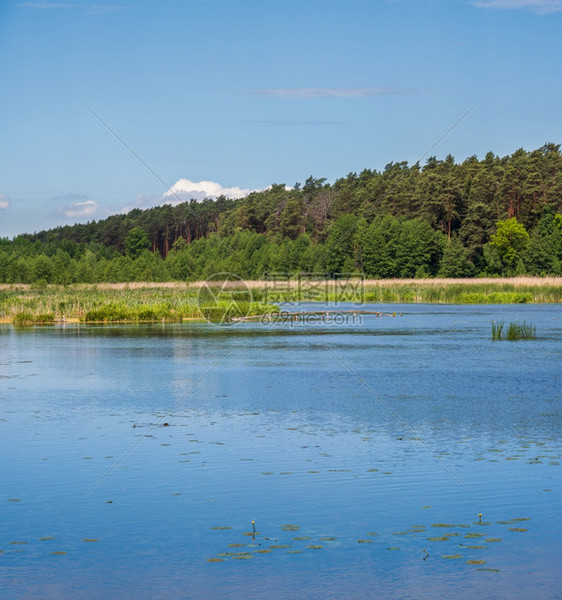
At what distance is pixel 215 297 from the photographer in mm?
51188

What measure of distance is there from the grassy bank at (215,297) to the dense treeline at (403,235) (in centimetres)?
2137

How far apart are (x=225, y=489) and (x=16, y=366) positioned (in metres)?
14.5

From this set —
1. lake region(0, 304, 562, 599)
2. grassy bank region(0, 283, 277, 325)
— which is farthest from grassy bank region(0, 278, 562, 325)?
lake region(0, 304, 562, 599)

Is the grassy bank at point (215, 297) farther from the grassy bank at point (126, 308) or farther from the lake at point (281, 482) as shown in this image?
the lake at point (281, 482)

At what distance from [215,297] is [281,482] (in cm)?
4130

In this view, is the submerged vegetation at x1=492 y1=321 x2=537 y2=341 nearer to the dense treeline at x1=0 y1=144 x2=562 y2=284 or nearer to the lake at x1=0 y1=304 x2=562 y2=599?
the lake at x1=0 y1=304 x2=562 y2=599

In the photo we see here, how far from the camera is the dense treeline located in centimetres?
9662

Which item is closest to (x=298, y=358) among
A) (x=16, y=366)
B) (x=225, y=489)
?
(x=16, y=366)

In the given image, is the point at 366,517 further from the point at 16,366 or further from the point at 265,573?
the point at 16,366

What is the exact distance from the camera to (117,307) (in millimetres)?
44750

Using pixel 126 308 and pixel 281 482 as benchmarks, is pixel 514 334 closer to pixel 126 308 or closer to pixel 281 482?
pixel 126 308

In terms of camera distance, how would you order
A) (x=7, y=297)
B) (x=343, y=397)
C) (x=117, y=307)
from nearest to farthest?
1. (x=343, y=397)
2. (x=117, y=307)
3. (x=7, y=297)

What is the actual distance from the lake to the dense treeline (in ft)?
242

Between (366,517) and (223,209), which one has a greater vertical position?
(223,209)
